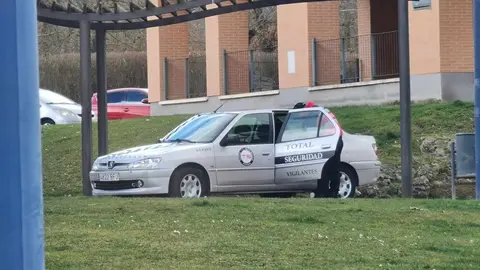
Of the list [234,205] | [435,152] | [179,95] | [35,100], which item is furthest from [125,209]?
[179,95]

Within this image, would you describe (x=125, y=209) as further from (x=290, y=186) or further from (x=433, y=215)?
(x=290, y=186)

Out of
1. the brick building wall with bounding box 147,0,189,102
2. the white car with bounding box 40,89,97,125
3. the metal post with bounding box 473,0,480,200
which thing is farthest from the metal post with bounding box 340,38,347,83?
the metal post with bounding box 473,0,480,200

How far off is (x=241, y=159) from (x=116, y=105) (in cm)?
1830

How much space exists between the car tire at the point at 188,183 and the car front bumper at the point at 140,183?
0.38 ft

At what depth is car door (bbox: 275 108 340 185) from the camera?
49.2 feet

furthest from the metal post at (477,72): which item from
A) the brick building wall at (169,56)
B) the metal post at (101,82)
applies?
the brick building wall at (169,56)

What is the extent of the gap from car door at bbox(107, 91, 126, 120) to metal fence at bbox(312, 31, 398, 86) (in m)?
8.49

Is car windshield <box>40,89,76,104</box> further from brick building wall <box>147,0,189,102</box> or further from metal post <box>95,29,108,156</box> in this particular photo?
metal post <box>95,29,108,156</box>

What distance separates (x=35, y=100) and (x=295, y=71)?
2282 cm

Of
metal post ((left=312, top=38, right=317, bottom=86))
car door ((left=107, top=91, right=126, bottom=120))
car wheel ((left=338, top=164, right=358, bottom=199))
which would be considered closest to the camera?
car wheel ((left=338, top=164, right=358, bottom=199))

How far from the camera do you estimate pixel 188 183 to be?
14.4 meters

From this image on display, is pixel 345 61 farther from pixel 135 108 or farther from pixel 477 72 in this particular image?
pixel 477 72

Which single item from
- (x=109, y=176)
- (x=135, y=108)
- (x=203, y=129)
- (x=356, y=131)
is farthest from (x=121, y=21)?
(x=135, y=108)

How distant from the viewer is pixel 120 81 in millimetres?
47750
